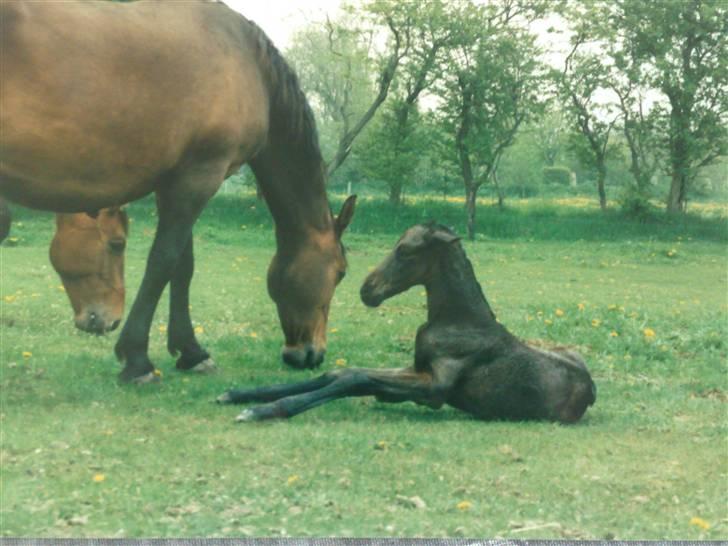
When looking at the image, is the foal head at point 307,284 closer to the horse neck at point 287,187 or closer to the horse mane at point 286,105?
the horse neck at point 287,187

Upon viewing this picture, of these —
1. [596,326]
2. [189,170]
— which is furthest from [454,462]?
[189,170]

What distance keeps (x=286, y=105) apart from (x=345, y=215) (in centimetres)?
53

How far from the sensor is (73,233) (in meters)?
4.34

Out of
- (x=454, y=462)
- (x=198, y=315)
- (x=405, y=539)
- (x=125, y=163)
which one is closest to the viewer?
(x=405, y=539)

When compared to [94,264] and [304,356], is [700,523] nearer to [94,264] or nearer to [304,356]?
[304,356]

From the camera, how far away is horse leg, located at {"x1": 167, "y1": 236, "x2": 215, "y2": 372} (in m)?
4.35

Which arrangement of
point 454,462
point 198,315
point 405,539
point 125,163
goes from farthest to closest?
point 198,315
point 125,163
point 454,462
point 405,539

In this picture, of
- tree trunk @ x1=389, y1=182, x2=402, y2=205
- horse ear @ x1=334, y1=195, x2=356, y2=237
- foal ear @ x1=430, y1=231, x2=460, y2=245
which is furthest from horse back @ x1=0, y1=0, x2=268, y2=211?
foal ear @ x1=430, y1=231, x2=460, y2=245

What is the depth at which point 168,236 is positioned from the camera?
173 inches

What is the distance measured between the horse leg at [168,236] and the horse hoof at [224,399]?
1.39 ft

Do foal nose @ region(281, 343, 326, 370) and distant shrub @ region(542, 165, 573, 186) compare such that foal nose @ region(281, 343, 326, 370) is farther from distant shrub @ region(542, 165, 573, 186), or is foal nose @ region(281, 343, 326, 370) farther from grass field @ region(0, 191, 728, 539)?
distant shrub @ region(542, 165, 573, 186)

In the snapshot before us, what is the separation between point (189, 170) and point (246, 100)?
0.38m

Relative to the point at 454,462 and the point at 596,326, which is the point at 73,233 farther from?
the point at 596,326

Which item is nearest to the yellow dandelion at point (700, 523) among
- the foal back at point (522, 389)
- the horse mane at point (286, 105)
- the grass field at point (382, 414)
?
the grass field at point (382, 414)
